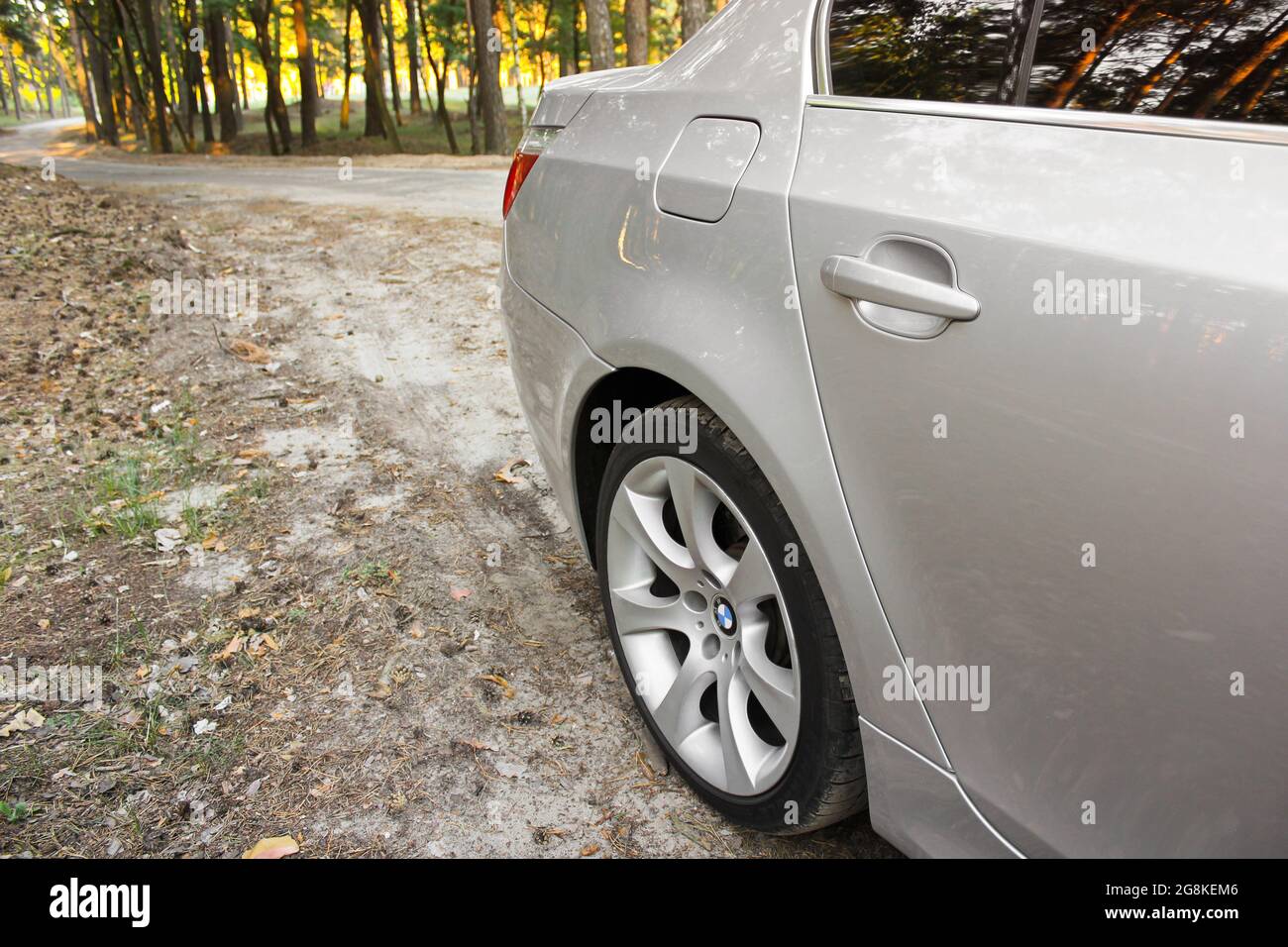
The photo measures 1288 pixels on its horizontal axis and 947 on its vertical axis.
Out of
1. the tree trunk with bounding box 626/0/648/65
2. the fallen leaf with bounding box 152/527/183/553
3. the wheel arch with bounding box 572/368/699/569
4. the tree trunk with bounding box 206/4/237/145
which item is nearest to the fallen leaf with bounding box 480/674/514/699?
the wheel arch with bounding box 572/368/699/569

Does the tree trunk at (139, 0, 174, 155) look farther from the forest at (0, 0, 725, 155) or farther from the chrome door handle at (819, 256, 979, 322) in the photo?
the chrome door handle at (819, 256, 979, 322)

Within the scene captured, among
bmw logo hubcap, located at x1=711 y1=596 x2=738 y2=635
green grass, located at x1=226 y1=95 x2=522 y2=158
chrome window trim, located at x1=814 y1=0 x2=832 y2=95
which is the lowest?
bmw logo hubcap, located at x1=711 y1=596 x2=738 y2=635

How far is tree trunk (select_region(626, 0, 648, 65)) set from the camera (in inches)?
592

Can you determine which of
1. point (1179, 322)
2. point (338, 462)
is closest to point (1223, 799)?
point (1179, 322)

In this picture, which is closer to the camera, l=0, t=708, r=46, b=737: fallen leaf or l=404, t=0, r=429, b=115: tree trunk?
l=0, t=708, r=46, b=737: fallen leaf

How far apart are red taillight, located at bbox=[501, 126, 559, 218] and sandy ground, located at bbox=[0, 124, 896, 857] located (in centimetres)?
143

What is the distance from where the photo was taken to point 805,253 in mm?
1693

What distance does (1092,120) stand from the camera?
56.8 inches

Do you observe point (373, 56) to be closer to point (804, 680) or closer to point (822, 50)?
point (822, 50)

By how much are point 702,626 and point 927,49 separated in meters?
1.36

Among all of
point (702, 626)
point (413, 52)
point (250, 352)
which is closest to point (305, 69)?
point (413, 52)

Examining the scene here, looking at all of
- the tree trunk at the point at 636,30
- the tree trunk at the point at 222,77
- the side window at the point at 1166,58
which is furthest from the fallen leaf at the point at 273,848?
the tree trunk at the point at 222,77
